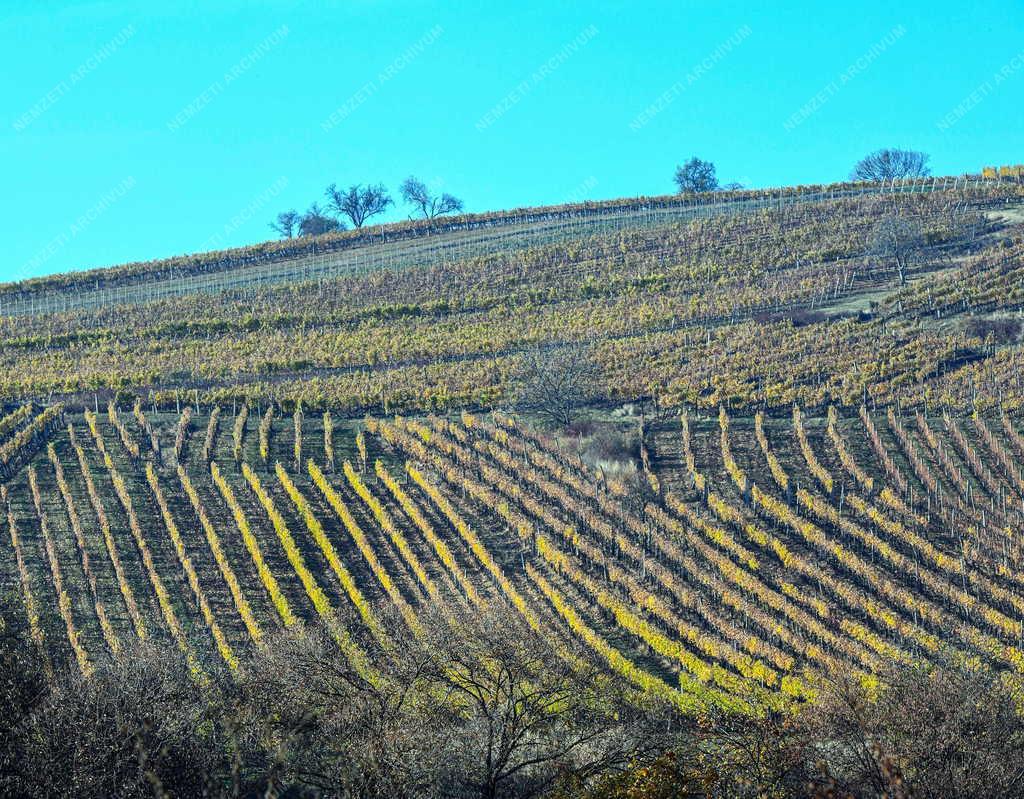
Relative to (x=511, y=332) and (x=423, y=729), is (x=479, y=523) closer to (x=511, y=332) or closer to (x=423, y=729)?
(x=423, y=729)

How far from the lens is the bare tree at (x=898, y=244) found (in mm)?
72500

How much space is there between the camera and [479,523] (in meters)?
43.0

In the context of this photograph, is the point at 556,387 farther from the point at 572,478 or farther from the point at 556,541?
the point at 556,541

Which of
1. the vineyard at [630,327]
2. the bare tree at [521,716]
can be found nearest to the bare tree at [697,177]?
the vineyard at [630,327]

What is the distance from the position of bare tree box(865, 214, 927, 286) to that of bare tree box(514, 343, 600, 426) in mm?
25760

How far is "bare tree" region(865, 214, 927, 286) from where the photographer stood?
238 ft

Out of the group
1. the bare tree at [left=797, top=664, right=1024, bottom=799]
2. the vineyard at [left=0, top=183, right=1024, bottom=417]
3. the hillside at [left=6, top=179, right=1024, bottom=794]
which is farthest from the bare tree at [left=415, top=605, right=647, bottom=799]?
the vineyard at [left=0, top=183, right=1024, bottom=417]

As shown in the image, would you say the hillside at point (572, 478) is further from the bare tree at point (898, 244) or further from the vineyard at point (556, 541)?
the bare tree at point (898, 244)

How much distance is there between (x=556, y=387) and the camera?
5316 cm

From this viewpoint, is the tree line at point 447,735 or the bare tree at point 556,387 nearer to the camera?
the tree line at point 447,735

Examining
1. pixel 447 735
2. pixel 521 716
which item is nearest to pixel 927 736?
pixel 521 716

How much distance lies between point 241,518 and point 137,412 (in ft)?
45.4

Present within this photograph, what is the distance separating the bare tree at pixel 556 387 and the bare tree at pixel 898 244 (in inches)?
1014

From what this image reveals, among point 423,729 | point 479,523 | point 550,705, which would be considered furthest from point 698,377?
point 423,729
